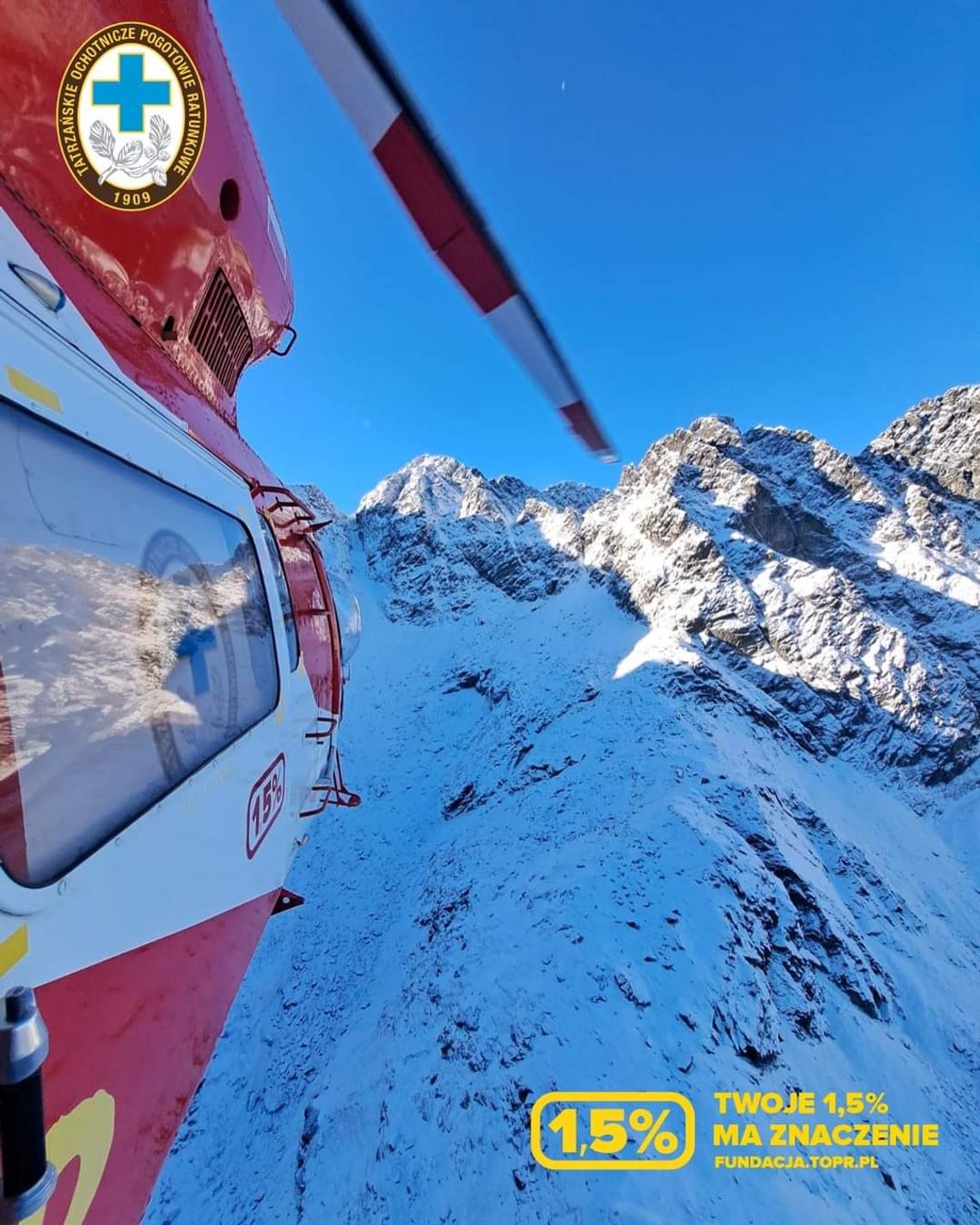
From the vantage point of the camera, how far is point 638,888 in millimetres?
12555

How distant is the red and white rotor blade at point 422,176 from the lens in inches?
62.4

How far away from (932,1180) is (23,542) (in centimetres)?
1724

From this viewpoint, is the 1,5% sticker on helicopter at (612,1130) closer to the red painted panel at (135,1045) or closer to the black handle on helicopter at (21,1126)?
the red painted panel at (135,1045)

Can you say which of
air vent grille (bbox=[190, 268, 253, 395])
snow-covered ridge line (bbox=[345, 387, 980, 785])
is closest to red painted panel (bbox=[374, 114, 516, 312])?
air vent grille (bbox=[190, 268, 253, 395])

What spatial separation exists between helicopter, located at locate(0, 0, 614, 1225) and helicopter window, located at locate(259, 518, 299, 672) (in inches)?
1.0

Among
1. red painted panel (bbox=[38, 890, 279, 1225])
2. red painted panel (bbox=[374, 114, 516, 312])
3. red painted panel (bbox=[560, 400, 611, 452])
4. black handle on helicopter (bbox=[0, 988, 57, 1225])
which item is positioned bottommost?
red painted panel (bbox=[38, 890, 279, 1225])

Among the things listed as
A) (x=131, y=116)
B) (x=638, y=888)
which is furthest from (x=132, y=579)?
(x=638, y=888)

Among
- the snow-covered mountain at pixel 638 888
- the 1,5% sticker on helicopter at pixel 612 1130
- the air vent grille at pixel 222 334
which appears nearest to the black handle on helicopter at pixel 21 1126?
the air vent grille at pixel 222 334

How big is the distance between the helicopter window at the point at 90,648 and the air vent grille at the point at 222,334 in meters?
2.14

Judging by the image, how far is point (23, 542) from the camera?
137cm

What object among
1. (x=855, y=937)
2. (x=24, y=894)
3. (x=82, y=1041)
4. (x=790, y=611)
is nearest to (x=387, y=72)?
(x=24, y=894)

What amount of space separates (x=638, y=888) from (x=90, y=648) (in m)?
13.6

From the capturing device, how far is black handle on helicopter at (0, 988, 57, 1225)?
896 millimetres

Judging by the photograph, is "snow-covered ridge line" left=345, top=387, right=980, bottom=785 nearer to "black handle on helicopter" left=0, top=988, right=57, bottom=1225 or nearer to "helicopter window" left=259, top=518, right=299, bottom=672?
"helicopter window" left=259, top=518, right=299, bottom=672
